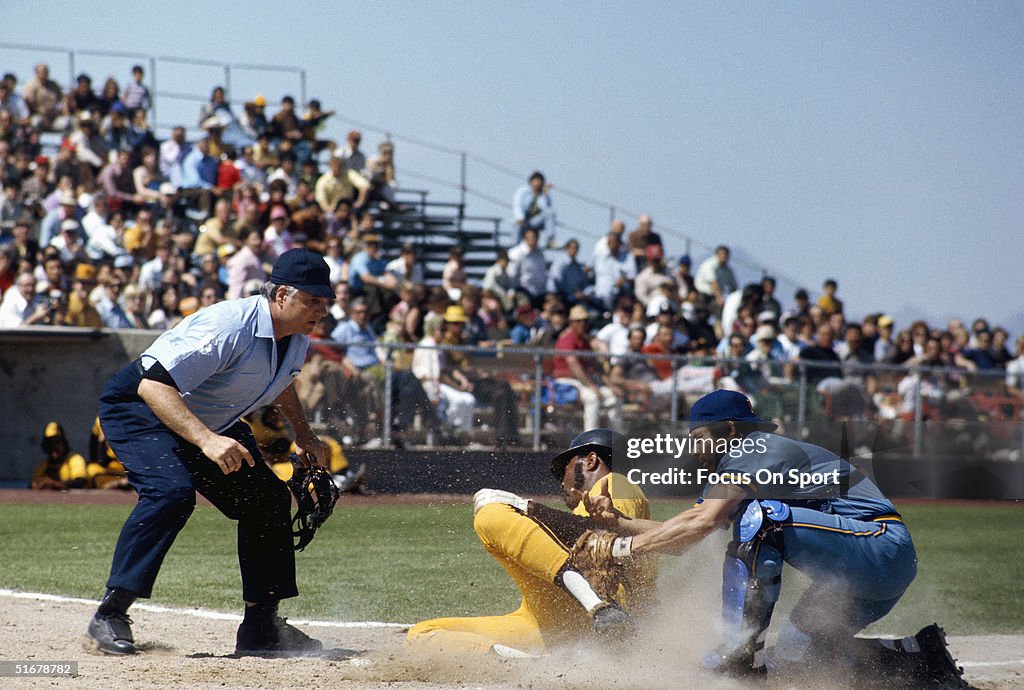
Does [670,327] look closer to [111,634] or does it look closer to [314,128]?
[314,128]

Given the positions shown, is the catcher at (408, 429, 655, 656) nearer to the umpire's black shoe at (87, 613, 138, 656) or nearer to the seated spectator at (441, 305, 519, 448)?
the umpire's black shoe at (87, 613, 138, 656)

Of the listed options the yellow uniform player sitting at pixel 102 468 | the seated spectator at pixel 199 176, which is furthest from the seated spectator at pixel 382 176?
the yellow uniform player sitting at pixel 102 468

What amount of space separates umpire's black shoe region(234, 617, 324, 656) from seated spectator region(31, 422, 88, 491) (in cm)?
747

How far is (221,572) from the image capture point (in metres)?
8.70

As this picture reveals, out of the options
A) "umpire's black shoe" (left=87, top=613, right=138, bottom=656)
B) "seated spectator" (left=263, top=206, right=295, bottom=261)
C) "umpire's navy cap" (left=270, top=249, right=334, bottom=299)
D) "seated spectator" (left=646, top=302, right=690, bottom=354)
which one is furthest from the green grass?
"seated spectator" (left=263, top=206, right=295, bottom=261)

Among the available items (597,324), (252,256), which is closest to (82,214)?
(252,256)

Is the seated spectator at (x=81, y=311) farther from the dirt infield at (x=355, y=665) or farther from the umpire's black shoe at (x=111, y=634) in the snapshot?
the umpire's black shoe at (x=111, y=634)

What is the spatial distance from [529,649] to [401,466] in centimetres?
607

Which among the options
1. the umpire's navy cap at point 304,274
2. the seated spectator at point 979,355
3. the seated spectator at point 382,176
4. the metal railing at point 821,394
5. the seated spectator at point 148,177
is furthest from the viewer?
the seated spectator at point 382,176

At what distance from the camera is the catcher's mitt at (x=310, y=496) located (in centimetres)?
623

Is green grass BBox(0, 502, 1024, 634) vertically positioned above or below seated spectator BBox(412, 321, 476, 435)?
below

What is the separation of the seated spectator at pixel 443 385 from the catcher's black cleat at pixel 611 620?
7.59 metres

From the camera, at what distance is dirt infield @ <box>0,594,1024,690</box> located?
5223 mm

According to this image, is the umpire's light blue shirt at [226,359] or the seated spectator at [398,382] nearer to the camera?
the umpire's light blue shirt at [226,359]
